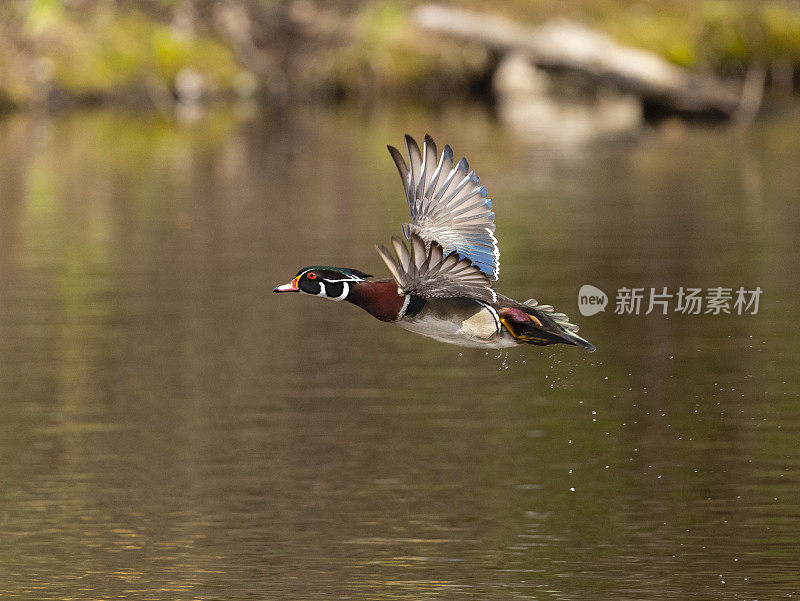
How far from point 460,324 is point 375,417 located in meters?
9.78

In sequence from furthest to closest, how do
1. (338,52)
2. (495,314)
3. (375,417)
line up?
1. (338,52)
2. (375,417)
3. (495,314)

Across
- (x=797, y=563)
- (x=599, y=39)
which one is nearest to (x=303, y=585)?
(x=797, y=563)

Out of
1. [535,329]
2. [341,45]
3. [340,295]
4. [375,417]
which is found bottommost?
[375,417]

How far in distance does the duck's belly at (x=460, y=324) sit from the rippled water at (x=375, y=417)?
4165 millimetres

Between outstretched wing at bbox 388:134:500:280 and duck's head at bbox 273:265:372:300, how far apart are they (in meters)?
0.73

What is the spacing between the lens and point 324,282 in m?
8.16

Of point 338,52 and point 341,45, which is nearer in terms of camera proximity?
point 338,52

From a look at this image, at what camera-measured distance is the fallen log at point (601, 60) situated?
164 feet

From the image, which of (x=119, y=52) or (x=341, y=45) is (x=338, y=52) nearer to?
(x=341, y=45)

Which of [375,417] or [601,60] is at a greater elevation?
[601,60]

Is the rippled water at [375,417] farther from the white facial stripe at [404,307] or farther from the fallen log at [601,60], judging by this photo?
the fallen log at [601,60]

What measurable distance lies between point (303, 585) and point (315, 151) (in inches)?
1370
